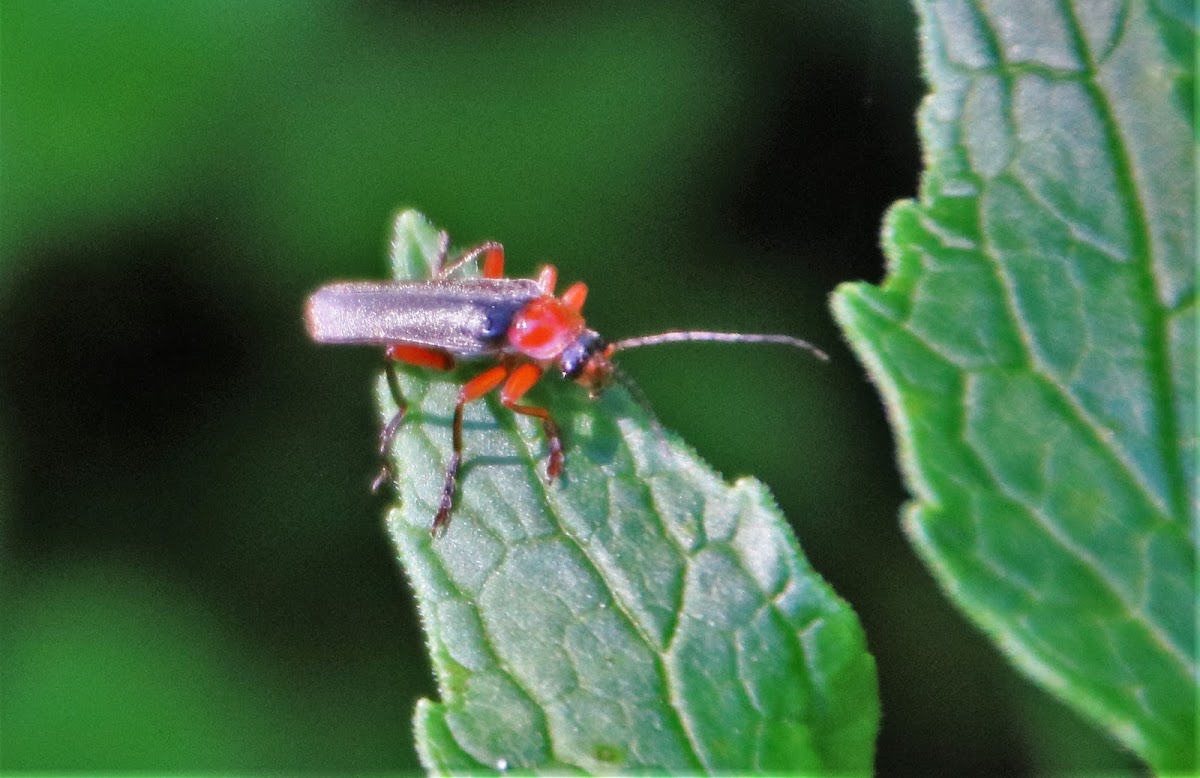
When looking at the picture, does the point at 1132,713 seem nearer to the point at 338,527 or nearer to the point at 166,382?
the point at 338,527

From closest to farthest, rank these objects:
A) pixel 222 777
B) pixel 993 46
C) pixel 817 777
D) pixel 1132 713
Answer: pixel 1132 713
pixel 817 777
pixel 993 46
pixel 222 777

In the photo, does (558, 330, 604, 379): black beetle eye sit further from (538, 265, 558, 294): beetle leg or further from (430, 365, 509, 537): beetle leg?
(538, 265, 558, 294): beetle leg

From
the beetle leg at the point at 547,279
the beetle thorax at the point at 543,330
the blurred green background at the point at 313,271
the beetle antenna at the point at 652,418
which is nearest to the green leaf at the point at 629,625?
the beetle antenna at the point at 652,418

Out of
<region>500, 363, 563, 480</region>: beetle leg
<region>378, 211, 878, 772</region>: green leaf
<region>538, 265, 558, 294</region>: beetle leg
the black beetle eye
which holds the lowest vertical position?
<region>378, 211, 878, 772</region>: green leaf

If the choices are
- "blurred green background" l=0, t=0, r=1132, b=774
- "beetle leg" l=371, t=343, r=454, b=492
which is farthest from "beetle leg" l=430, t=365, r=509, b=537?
"blurred green background" l=0, t=0, r=1132, b=774

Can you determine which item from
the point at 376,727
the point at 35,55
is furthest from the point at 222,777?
the point at 35,55

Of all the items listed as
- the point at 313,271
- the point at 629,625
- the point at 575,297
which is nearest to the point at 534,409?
the point at 575,297

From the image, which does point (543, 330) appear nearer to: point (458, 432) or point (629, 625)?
point (458, 432)
